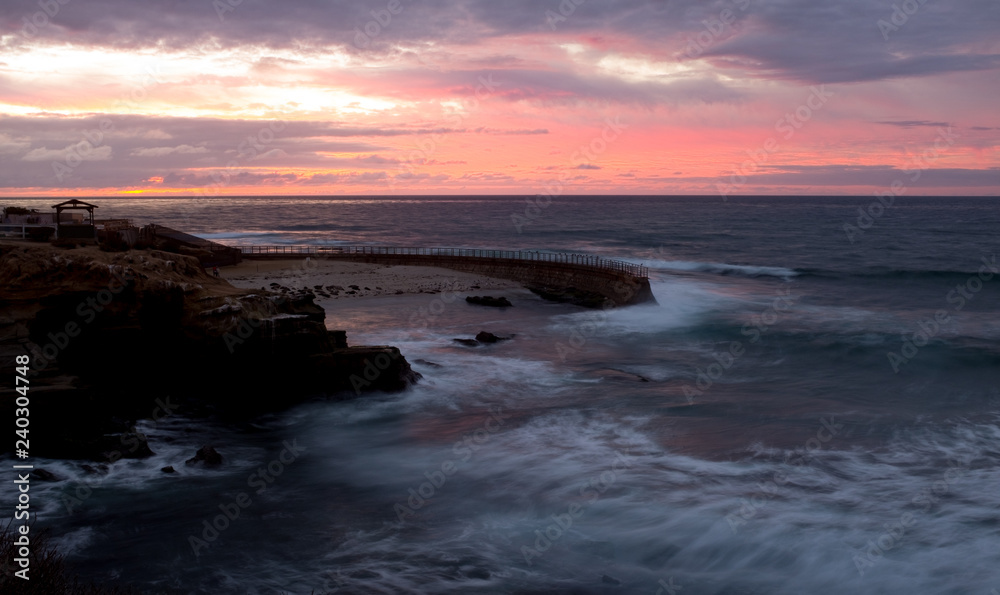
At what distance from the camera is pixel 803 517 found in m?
15.5

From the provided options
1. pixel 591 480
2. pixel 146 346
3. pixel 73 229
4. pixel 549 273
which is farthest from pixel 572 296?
pixel 591 480

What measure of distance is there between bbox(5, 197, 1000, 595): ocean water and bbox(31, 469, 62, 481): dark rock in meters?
0.32

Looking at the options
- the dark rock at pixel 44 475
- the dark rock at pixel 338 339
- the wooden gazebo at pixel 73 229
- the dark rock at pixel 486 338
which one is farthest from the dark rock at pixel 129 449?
the dark rock at pixel 486 338

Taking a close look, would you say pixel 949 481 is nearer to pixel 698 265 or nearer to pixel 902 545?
pixel 902 545

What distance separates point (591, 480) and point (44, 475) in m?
13.1

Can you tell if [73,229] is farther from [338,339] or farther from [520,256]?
[520,256]

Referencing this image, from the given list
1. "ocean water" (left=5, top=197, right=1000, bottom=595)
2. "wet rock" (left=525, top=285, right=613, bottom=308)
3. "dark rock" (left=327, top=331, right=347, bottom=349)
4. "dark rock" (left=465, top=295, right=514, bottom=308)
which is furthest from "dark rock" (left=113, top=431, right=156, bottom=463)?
"wet rock" (left=525, top=285, right=613, bottom=308)

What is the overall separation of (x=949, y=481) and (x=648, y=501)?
7.78m

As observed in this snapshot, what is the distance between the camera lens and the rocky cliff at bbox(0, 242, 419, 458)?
19281 mm

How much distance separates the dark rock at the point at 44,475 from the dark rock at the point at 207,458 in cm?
285

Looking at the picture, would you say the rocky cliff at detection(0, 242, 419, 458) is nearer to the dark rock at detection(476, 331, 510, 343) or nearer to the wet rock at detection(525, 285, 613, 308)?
the dark rock at detection(476, 331, 510, 343)

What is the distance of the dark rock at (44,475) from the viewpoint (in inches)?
657

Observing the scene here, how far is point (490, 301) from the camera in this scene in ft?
149

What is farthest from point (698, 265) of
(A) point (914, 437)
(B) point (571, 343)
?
(A) point (914, 437)
